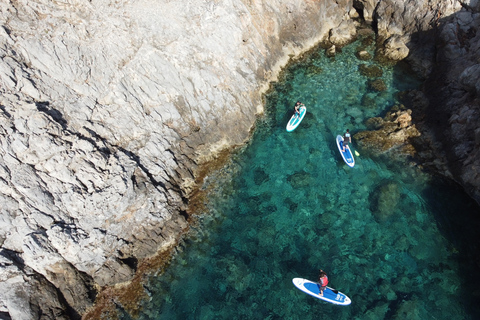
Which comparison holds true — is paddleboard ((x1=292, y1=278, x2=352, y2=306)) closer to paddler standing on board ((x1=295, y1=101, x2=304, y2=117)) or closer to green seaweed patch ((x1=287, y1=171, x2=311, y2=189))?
green seaweed patch ((x1=287, y1=171, x2=311, y2=189))

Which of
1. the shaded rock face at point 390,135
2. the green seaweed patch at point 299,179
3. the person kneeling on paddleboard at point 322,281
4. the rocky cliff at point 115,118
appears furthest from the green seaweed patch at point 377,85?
the person kneeling on paddleboard at point 322,281

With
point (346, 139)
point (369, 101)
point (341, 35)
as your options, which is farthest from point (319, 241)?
point (341, 35)

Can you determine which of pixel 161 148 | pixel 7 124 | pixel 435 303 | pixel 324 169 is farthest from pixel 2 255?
pixel 435 303

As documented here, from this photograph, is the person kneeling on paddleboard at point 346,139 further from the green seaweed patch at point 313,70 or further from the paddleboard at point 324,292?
the paddleboard at point 324,292

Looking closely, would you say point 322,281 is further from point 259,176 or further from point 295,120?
point 295,120

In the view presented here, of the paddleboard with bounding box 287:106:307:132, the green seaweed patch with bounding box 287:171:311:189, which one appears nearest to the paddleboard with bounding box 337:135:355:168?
the green seaweed patch with bounding box 287:171:311:189
